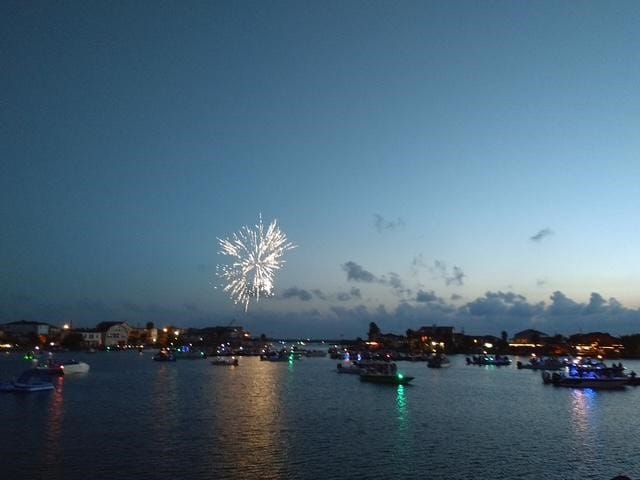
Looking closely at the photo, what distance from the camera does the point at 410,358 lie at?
16825 centimetres

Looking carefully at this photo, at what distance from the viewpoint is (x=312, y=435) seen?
37.2 m

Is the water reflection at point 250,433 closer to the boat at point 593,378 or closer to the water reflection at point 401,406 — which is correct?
the water reflection at point 401,406

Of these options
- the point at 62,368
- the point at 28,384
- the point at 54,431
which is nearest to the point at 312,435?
the point at 54,431

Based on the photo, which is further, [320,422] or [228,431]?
[320,422]

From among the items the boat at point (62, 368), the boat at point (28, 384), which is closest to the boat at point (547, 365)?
the boat at point (62, 368)

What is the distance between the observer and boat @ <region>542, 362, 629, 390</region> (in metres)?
76.0

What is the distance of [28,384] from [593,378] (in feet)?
220

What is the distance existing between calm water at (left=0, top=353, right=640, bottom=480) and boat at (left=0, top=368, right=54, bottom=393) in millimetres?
2372

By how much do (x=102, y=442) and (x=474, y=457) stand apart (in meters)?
20.9

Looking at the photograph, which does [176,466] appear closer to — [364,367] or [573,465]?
[573,465]

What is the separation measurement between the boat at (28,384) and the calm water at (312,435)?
2.37 meters

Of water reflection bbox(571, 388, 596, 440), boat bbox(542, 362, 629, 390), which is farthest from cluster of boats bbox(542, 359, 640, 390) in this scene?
water reflection bbox(571, 388, 596, 440)

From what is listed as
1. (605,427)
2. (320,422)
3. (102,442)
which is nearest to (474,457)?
(320,422)

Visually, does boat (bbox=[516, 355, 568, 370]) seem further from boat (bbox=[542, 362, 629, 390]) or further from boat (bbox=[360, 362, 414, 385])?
boat (bbox=[360, 362, 414, 385])
